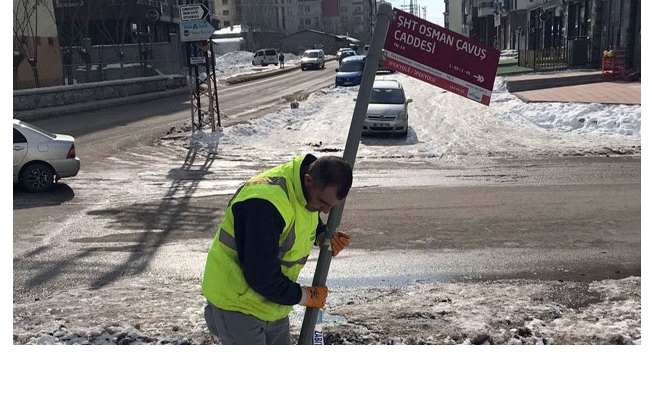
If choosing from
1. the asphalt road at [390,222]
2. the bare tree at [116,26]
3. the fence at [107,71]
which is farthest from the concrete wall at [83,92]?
the asphalt road at [390,222]

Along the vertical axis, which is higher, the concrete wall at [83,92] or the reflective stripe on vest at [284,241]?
the concrete wall at [83,92]

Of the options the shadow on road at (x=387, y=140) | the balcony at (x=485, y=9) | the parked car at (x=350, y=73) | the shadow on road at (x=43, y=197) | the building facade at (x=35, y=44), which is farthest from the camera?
the balcony at (x=485, y=9)

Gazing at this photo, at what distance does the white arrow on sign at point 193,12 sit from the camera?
18312 millimetres

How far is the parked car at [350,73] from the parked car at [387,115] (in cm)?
1437

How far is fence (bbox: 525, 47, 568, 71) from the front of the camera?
32688 mm

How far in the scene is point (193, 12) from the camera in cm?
1839

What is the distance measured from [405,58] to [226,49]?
89356mm

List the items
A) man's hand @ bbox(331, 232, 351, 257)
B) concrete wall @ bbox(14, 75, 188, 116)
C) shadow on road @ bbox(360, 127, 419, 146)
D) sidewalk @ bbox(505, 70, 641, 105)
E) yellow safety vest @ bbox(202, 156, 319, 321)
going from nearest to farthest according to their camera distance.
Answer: yellow safety vest @ bbox(202, 156, 319, 321)
man's hand @ bbox(331, 232, 351, 257)
shadow on road @ bbox(360, 127, 419, 146)
sidewalk @ bbox(505, 70, 641, 105)
concrete wall @ bbox(14, 75, 188, 116)

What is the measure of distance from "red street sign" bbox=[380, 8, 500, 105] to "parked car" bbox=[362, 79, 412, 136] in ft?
51.0

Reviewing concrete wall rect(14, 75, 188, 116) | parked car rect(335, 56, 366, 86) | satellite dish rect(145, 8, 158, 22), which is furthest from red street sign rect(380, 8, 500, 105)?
satellite dish rect(145, 8, 158, 22)

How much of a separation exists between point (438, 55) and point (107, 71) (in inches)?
1271

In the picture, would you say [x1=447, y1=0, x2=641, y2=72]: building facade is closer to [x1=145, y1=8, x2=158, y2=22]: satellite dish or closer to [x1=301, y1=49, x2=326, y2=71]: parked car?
[x1=301, y1=49, x2=326, y2=71]: parked car

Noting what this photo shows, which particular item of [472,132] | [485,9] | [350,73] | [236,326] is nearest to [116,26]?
[350,73]

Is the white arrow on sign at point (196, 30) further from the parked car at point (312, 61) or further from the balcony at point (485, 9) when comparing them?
the balcony at point (485, 9)
